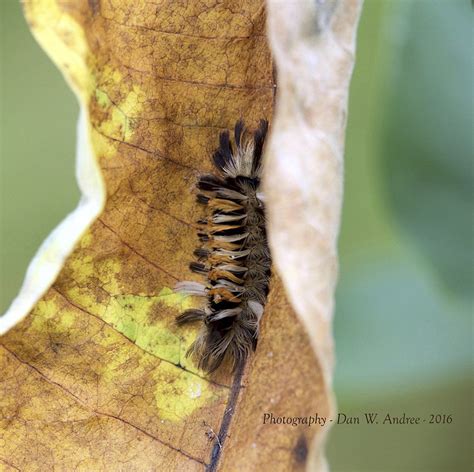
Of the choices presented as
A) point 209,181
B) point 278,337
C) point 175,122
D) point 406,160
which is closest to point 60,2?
point 175,122

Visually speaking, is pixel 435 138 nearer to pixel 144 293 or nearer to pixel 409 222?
pixel 409 222

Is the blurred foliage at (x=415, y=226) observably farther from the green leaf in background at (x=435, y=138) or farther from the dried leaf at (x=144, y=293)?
the dried leaf at (x=144, y=293)

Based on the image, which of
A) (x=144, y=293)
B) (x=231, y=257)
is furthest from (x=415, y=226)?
(x=144, y=293)

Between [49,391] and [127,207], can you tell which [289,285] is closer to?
[127,207]

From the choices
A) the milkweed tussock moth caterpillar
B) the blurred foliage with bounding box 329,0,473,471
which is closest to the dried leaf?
the milkweed tussock moth caterpillar

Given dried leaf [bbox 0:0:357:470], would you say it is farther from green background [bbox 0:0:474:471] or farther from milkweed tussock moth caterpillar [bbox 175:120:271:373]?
green background [bbox 0:0:474:471]

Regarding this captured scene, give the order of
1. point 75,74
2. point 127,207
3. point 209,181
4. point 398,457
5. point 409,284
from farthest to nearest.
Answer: point 398,457
point 409,284
point 209,181
point 127,207
point 75,74
